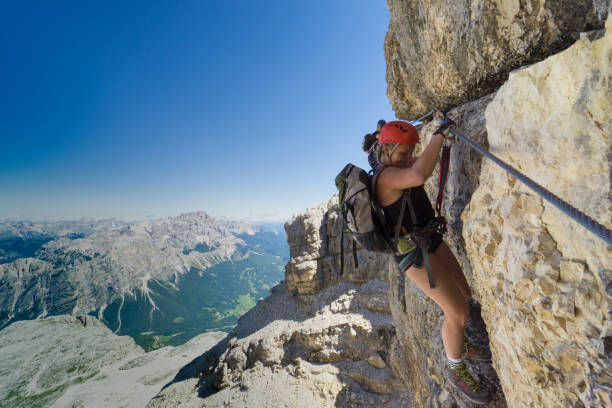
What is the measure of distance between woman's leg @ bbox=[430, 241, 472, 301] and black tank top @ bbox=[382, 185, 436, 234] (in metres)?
0.54

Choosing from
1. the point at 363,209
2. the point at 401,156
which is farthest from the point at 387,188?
the point at 401,156

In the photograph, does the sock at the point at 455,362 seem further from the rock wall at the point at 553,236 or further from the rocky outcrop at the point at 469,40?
the rocky outcrop at the point at 469,40

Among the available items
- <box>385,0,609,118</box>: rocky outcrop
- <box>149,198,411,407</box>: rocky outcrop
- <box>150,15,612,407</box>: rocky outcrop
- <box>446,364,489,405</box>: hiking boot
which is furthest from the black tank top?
<box>149,198,411,407</box>: rocky outcrop

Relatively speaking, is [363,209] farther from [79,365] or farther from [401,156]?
[79,365]

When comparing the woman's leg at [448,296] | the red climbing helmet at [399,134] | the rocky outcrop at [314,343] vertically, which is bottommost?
the rocky outcrop at [314,343]

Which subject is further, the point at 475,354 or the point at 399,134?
the point at 475,354

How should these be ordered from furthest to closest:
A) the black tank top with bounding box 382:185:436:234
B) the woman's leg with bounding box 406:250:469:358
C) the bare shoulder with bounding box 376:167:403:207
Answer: the black tank top with bounding box 382:185:436:234 < the woman's leg with bounding box 406:250:469:358 < the bare shoulder with bounding box 376:167:403:207

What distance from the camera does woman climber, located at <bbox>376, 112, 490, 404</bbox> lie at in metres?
3.42

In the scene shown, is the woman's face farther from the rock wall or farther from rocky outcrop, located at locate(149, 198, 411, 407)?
rocky outcrop, located at locate(149, 198, 411, 407)

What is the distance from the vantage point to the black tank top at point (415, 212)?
3537 millimetres

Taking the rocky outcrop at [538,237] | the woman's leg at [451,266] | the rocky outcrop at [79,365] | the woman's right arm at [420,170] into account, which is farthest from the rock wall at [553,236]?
the rocky outcrop at [79,365]

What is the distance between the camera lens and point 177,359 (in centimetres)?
5794

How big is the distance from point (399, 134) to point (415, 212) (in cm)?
123

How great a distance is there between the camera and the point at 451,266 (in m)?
3.73
